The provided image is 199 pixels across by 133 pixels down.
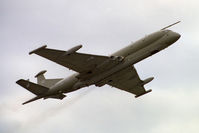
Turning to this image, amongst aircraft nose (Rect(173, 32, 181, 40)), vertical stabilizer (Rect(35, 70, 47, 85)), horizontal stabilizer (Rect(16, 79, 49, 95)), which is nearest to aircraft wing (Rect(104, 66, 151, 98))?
aircraft nose (Rect(173, 32, 181, 40))

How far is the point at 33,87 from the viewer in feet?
190

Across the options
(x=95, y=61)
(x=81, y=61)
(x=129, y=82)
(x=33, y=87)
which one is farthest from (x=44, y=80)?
(x=129, y=82)

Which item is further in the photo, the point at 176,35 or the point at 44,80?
the point at 44,80

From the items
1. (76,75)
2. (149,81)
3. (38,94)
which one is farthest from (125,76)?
(38,94)

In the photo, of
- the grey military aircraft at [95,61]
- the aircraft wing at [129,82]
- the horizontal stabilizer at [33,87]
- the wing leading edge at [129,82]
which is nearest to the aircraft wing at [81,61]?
the grey military aircraft at [95,61]

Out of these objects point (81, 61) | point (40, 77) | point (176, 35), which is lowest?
point (176, 35)

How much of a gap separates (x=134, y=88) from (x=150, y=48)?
10736 millimetres

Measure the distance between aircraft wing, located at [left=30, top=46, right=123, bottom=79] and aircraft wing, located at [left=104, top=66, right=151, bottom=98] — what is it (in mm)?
3976

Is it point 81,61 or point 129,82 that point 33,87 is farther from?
point 129,82

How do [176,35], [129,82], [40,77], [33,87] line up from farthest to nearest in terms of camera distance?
[129,82]
[40,77]
[33,87]
[176,35]

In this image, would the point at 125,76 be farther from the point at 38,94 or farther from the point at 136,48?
the point at 38,94

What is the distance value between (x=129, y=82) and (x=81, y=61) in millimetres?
10495

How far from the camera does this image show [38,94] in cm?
5881

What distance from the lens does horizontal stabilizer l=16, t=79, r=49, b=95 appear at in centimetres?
5678
